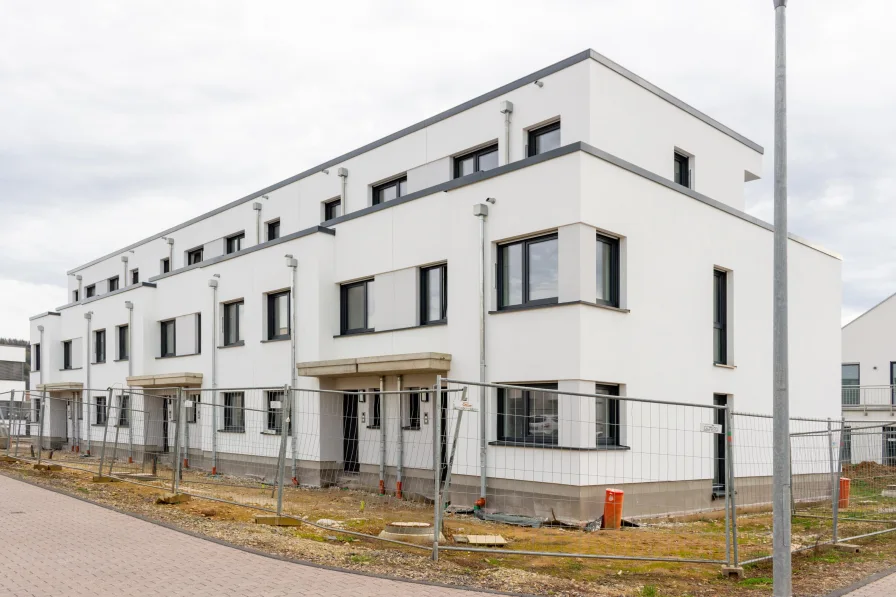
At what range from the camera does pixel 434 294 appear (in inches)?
718

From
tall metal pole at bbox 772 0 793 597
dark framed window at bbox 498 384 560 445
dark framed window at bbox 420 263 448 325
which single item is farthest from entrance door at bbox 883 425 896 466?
tall metal pole at bbox 772 0 793 597

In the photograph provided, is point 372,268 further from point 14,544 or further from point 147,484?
point 14,544

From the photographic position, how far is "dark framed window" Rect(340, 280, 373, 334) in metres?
20.2

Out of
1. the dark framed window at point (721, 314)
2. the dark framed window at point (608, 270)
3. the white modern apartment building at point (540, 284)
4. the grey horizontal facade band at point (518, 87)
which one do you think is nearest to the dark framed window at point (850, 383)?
the white modern apartment building at point (540, 284)

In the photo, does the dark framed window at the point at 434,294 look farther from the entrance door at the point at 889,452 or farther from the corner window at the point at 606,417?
the entrance door at the point at 889,452

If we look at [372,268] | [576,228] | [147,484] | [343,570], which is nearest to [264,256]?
[372,268]

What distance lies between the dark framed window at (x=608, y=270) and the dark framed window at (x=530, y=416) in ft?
6.72

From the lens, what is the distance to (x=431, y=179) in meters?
21.1

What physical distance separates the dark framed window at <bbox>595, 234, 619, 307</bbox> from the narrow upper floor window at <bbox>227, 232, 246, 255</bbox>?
55.1 ft

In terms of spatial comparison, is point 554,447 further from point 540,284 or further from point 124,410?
point 124,410

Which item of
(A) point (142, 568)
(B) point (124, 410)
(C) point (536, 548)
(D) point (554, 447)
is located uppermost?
(D) point (554, 447)

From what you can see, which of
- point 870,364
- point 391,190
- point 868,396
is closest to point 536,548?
point 391,190

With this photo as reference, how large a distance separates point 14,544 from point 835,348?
67.1 ft

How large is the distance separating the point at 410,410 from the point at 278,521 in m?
6.92
